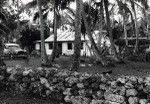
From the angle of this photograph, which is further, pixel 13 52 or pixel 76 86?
pixel 13 52

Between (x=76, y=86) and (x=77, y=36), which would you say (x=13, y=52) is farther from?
(x=76, y=86)

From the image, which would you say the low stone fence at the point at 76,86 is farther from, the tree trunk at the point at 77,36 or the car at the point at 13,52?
the car at the point at 13,52

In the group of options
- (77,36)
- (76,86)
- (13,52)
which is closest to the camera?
(76,86)

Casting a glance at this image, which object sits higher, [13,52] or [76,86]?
[13,52]

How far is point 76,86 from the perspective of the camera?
939 centimetres

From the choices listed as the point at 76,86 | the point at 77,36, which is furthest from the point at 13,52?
the point at 76,86

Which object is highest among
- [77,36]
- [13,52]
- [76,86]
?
[77,36]

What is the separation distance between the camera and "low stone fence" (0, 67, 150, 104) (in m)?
8.04

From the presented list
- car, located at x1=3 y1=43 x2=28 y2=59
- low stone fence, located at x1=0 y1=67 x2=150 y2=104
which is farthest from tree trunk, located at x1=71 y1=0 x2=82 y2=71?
car, located at x1=3 y1=43 x2=28 y2=59

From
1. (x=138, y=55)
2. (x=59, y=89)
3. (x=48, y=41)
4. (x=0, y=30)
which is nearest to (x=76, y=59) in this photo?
(x=59, y=89)

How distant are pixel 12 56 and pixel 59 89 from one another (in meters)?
20.3

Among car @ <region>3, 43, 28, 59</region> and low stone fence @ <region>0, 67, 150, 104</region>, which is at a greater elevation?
car @ <region>3, 43, 28, 59</region>

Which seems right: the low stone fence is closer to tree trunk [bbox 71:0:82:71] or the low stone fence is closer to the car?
tree trunk [bbox 71:0:82:71]

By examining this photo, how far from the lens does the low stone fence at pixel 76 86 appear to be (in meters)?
8.04
